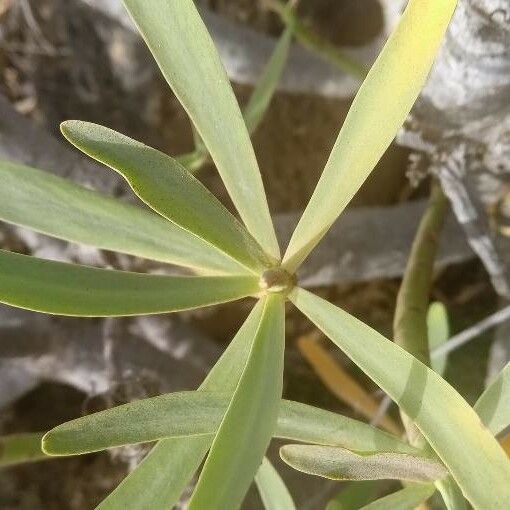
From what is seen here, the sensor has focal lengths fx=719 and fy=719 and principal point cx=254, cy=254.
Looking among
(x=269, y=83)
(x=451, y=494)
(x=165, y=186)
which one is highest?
(x=269, y=83)

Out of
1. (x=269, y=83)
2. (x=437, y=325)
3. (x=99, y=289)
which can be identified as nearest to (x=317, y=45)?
(x=269, y=83)

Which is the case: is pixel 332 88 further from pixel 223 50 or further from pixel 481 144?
pixel 481 144

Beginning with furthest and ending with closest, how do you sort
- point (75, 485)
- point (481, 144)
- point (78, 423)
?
point (75, 485), point (481, 144), point (78, 423)

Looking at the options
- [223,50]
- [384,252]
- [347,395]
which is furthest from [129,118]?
[347,395]

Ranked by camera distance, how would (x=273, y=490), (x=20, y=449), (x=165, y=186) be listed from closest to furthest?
(x=165, y=186) → (x=273, y=490) → (x=20, y=449)

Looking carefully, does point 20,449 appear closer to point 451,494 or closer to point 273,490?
point 273,490

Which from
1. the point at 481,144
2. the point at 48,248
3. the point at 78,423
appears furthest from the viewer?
the point at 48,248

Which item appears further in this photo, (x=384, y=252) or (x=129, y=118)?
(x=129, y=118)
